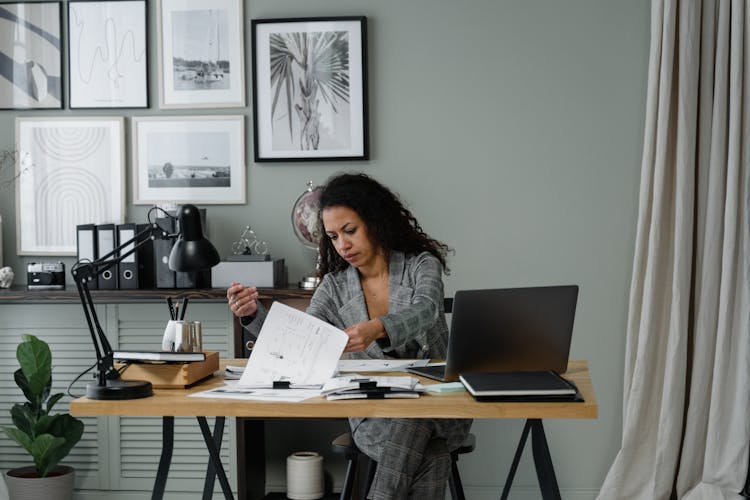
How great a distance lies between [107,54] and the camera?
401 cm

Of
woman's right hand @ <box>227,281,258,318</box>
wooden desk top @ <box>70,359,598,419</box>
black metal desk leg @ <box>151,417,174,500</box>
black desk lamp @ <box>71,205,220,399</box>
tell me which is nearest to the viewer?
wooden desk top @ <box>70,359,598,419</box>

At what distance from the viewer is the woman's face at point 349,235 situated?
9.45 ft

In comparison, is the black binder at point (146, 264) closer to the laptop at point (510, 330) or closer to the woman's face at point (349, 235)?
the woman's face at point (349, 235)

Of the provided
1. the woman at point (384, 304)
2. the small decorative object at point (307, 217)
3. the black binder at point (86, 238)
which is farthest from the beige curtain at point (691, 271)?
the black binder at point (86, 238)

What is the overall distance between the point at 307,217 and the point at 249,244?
0.94 feet

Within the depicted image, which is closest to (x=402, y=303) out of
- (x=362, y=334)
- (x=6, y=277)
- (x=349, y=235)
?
(x=349, y=235)

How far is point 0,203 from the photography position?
410 cm

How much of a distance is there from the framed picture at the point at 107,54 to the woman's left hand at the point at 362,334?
Answer: 1969mm

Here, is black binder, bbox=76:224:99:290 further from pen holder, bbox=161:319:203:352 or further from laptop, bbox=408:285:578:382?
laptop, bbox=408:285:578:382

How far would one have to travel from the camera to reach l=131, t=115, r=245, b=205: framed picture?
396 cm

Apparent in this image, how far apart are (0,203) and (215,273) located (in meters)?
1.10

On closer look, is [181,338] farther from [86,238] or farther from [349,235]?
[86,238]

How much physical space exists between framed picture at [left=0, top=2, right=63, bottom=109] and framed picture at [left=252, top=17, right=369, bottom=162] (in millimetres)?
873

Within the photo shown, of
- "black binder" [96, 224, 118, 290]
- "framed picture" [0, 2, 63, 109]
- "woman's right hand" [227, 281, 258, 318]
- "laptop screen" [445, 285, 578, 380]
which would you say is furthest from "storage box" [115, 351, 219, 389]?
"framed picture" [0, 2, 63, 109]
